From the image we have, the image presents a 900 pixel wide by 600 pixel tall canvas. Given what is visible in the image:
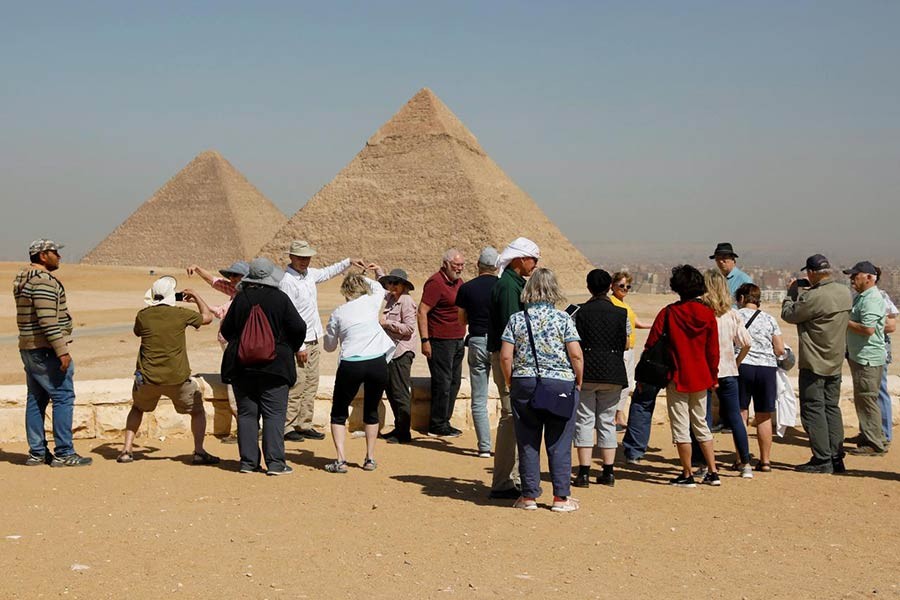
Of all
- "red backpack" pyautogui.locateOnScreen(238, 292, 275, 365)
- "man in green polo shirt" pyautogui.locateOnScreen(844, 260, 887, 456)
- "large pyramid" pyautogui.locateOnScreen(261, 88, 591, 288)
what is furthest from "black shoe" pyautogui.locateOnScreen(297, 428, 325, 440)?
"large pyramid" pyautogui.locateOnScreen(261, 88, 591, 288)

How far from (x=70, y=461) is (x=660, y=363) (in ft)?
10.7

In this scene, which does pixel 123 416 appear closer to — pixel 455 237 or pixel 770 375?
pixel 770 375

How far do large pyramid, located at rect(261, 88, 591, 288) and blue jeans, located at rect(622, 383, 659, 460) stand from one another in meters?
70.1

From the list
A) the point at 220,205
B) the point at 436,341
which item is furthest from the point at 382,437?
the point at 220,205

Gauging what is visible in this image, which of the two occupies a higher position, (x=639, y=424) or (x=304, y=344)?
(x=304, y=344)

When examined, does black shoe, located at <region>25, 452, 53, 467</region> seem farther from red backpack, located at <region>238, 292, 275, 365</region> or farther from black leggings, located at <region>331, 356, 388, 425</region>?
black leggings, located at <region>331, 356, 388, 425</region>

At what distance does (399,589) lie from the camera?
347 centimetres

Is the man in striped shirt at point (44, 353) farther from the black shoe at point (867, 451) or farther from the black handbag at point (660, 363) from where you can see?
the black shoe at point (867, 451)

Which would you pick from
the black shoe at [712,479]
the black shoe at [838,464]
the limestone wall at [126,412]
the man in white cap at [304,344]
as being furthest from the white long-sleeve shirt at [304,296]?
the black shoe at [838,464]

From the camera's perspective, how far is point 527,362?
183 inches

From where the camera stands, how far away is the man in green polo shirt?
604cm

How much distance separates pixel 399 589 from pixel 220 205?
107 meters

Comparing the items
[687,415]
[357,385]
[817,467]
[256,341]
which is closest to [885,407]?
[817,467]

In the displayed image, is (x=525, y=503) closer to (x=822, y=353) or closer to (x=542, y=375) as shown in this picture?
(x=542, y=375)
